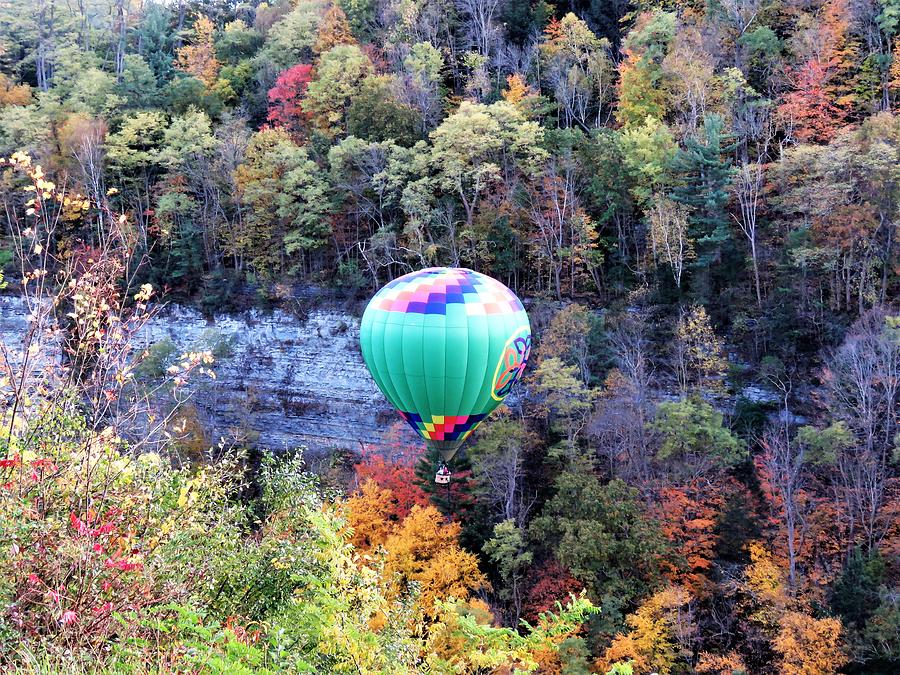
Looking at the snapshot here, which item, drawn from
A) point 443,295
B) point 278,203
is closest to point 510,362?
point 443,295

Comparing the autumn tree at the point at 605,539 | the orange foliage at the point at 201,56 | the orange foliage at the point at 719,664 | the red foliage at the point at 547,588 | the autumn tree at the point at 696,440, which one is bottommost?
the orange foliage at the point at 719,664

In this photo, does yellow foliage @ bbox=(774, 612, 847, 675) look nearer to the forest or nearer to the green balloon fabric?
the forest

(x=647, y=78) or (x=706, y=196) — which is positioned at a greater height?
(x=647, y=78)

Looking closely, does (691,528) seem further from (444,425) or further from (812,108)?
(812,108)

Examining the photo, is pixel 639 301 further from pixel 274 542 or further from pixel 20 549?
pixel 20 549

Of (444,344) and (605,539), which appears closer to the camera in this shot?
(444,344)

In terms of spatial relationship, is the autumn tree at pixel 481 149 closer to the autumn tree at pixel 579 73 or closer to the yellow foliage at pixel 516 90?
the yellow foliage at pixel 516 90

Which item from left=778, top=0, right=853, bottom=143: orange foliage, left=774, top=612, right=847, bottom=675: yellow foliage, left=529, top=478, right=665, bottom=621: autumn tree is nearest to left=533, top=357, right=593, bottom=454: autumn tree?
left=529, top=478, right=665, bottom=621: autumn tree

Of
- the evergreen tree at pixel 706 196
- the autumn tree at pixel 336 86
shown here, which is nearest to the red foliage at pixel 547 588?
the evergreen tree at pixel 706 196
